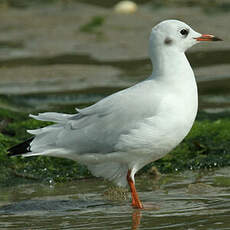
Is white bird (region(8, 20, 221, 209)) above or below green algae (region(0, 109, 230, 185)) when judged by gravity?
above

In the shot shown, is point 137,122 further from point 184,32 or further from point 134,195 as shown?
point 184,32

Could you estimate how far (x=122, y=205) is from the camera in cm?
671

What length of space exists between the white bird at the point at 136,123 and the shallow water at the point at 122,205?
273mm

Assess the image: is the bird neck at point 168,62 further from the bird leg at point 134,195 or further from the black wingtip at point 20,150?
the black wingtip at point 20,150

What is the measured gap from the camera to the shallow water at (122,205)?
590cm

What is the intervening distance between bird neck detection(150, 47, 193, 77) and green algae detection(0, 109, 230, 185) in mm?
1482

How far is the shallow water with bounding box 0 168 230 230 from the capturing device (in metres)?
5.90

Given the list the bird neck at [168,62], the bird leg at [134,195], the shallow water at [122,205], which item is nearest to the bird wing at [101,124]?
the bird neck at [168,62]

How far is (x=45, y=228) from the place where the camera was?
590cm

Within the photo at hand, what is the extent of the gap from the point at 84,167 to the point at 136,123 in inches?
61.3

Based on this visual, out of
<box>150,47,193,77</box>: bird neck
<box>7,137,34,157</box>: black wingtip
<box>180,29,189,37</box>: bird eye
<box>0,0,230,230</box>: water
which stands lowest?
<box>0,0,230,230</box>: water

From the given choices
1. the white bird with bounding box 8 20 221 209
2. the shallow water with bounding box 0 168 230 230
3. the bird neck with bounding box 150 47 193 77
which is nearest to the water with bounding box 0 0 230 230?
the shallow water with bounding box 0 168 230 230

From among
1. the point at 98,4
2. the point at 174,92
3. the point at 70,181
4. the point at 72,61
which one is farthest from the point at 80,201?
the point at 98,4

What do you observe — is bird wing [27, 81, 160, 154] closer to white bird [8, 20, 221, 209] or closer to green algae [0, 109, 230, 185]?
white bird [8, 20, 221, 209]
